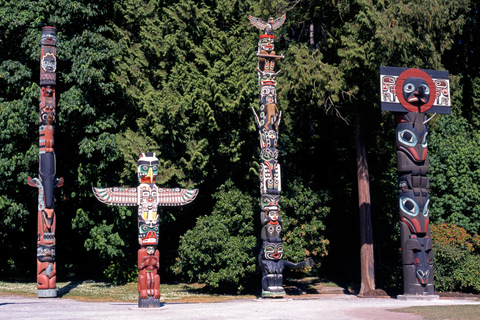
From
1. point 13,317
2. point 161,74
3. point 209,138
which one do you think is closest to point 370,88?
point 209,138

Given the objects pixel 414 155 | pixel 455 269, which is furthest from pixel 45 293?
pixel 455 269

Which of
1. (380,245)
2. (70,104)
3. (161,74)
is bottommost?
(380,245)

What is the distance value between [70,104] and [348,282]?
13820 mm

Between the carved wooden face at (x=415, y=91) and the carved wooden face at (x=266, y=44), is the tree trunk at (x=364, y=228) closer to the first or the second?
the carved wooden face at (x=415, y=91)

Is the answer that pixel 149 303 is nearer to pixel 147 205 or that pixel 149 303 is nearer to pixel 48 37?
pixel 147 205

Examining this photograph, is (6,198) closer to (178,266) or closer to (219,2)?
(178,266)

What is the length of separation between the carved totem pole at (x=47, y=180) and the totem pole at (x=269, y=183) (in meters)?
6.82

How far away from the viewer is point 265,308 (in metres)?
13.8

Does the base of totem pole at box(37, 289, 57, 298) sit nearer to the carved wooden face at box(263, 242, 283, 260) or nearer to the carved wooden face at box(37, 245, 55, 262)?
the carved wooden face at box(37, 245, 55, 262)

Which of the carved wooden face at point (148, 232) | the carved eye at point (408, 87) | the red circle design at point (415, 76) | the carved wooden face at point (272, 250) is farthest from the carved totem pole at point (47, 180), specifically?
the carved eye at point (408, 87)

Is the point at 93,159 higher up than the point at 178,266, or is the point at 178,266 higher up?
the point at 93,159

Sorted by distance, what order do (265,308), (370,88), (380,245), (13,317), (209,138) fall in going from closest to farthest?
1. (13,317)
2. (265,308)
3. (370,88)
4. (209,138)
5. (380,245)

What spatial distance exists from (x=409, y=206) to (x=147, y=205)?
803 cm

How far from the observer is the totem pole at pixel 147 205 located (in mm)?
13742
